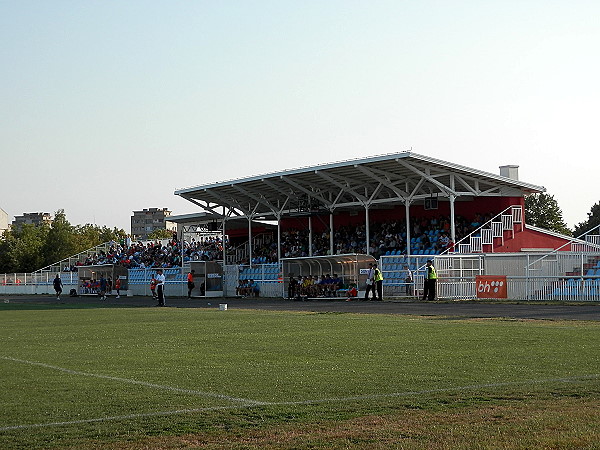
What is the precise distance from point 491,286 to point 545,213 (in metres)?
61.1

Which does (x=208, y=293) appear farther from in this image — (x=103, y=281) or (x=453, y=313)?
(x=453, y=313)

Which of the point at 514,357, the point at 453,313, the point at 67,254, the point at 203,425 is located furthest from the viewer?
the point at 67,254

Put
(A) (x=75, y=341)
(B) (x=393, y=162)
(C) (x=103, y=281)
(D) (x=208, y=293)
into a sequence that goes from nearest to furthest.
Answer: (A) (x=75, y=341), (B) (x=393, y=162), (D) (x=208, y=293), (C) (x=103, y=281)

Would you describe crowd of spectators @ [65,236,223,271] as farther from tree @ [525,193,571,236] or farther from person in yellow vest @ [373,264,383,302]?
A: tree @ [525,193,571,236]

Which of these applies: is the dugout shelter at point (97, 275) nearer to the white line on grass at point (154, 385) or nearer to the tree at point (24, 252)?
the tree at point (24, 252)

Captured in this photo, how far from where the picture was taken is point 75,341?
1831 centimetres

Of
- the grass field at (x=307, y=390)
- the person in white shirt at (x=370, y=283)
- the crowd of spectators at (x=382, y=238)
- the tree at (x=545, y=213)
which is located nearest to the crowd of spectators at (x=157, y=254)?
the crowd of spectators at (x=382, y=238)

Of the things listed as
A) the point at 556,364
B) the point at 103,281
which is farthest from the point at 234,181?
the point at 556,364

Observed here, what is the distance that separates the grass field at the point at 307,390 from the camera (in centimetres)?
774

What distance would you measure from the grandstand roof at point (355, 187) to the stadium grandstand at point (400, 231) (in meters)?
0.07

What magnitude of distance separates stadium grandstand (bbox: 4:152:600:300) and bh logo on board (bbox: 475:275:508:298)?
59 millimetres

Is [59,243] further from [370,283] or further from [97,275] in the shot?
[370,283]

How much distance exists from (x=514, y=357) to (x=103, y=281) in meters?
49.7

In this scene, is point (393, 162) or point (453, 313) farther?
point (393, 162)
